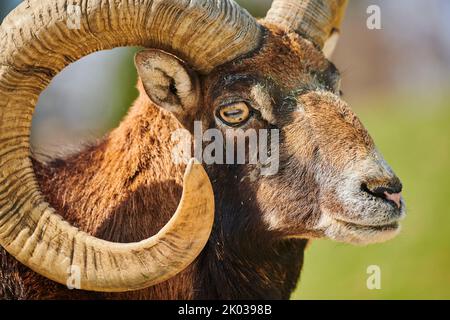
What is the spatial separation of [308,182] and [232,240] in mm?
1198

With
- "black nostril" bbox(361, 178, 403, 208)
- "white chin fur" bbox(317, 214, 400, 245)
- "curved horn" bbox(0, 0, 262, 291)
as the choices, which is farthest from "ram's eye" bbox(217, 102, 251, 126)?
"black nostril" bbox(361, 178, 403, 208)

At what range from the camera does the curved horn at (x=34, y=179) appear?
27.2 ft

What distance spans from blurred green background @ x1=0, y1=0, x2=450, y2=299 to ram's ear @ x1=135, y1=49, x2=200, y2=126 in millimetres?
1777

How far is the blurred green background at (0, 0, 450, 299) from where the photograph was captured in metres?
20.6

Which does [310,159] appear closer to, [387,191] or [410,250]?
[387,191]

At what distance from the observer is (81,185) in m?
9.62

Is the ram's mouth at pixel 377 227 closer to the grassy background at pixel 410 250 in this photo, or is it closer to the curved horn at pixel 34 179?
the curved horn at pixel 34 179

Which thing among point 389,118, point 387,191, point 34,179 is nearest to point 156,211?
point 34,179

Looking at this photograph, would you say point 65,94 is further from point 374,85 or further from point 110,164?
point 110,164

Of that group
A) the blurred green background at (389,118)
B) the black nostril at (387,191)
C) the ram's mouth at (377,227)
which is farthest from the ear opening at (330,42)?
the ram's mouth at (377,227)

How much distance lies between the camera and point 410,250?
2138cm

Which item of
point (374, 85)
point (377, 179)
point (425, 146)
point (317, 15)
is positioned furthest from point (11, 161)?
point (374, 85)

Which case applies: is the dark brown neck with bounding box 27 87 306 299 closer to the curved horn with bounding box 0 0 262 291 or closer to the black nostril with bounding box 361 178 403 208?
the curved horn with bounding box 0 0 262 291

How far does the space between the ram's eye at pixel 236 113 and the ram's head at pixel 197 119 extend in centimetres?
1
